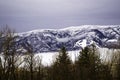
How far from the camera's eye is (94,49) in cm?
7150

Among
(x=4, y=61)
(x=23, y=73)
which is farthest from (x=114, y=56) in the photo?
(x=4, y=61)

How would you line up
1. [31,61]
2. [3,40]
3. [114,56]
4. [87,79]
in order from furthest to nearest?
1. [114,56]
2. [87,79]
3. [31,61]
4. [3,40]

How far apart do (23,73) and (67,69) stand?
38.7ft

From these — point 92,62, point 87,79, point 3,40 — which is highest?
point 3,40

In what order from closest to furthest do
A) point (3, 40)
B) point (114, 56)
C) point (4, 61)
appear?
1. point (3, 40)
2. point (4, 61)
3. point (114, 56)

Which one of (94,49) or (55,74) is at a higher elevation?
(94,49)

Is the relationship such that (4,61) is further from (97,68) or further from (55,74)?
(97,68)

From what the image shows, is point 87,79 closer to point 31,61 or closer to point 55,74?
point 55,74

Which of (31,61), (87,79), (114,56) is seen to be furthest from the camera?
(114,56)

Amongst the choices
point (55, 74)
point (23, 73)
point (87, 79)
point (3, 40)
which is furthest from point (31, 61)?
point (3, 40)

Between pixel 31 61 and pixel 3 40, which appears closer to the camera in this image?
pixel 3 40

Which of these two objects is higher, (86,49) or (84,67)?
(86,49)

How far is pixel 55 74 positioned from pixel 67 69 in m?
3.41

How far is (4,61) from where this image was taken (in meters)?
43.0
